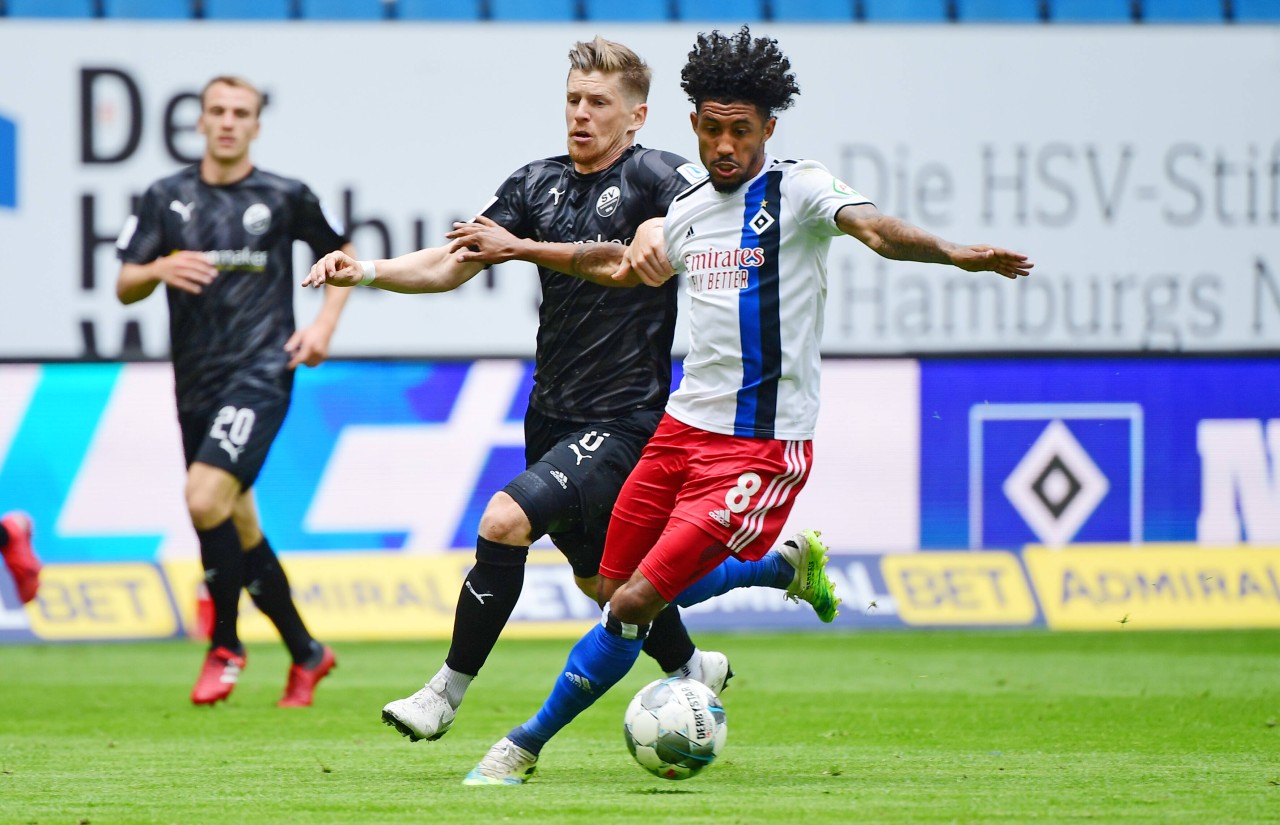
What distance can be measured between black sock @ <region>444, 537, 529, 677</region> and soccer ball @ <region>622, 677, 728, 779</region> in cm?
55

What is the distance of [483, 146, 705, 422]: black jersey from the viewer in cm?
616

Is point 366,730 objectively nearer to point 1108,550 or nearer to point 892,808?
point 892,808

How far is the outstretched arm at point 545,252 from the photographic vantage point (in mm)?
5727

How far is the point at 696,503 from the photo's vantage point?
5.50 meters

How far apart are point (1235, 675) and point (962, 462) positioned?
3096 mm

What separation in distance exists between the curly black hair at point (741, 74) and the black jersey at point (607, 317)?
1.78 feet

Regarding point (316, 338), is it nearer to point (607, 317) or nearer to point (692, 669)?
point (607, 317)

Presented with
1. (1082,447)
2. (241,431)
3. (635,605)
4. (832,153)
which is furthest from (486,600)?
(832,153)

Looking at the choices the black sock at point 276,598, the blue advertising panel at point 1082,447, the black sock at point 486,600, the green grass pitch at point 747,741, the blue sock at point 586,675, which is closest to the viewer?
the green grass pitch at point 747,741

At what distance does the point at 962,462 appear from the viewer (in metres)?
12.3

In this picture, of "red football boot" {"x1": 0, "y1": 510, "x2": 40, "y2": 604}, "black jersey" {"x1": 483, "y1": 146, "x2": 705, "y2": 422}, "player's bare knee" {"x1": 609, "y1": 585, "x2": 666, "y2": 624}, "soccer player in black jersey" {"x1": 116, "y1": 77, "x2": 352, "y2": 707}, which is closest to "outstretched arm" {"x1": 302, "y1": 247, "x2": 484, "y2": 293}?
"black jersey" {"x1": 483, "y1": 146, "x2": 705, "y2": 422}

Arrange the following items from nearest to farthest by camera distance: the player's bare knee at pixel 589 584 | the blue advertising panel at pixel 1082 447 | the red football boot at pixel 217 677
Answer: the player's bare knee at pixel 589 584
the red football boot at pixel 217 677
the blue advertising panel at pixel 1082 447

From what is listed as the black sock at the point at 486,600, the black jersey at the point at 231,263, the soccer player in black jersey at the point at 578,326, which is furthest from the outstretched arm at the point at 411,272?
the black jersey at the point at 231,263

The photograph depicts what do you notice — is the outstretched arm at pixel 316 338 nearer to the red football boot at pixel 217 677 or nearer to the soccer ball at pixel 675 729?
the red football boot at pixel 217 677
